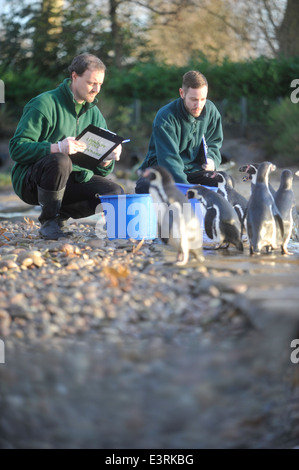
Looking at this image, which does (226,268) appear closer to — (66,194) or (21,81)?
(66,194)

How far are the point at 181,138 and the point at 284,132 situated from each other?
7.86 meters

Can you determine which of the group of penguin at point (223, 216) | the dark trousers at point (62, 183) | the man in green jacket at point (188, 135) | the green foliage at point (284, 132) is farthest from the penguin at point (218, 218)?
the green foliage at point (284, 132)

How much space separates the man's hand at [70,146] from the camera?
150 inches

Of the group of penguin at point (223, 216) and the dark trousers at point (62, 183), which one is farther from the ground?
the dark trousers at point (62, 183)

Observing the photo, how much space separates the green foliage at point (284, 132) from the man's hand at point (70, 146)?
7.71 metres

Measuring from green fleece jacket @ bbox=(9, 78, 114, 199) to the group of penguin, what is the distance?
1.05 meters

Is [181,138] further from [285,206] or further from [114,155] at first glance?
[285,206]

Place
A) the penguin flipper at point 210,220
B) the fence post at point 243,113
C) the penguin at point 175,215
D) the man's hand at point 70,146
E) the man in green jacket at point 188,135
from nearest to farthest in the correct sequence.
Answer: the penguin at point 175,215 < the penguin flipper at point 210,220 < the man's hand at point 70,146 < the man in green jacket at point 188,135 < the fence post at point 243,113

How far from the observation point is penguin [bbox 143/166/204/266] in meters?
3.11

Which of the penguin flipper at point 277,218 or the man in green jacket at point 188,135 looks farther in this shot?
the man in green jacket at point 188,135

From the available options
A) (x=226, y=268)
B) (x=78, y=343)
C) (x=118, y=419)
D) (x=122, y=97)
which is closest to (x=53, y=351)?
(x=78, y=343)

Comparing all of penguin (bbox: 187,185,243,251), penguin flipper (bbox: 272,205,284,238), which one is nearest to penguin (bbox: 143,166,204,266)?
penguin (bbox: 187,185,243,251)

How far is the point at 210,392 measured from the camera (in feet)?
6.45

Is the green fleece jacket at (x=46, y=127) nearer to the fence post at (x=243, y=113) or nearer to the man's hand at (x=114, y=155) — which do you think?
the man's hand at (x=114, y=155)
